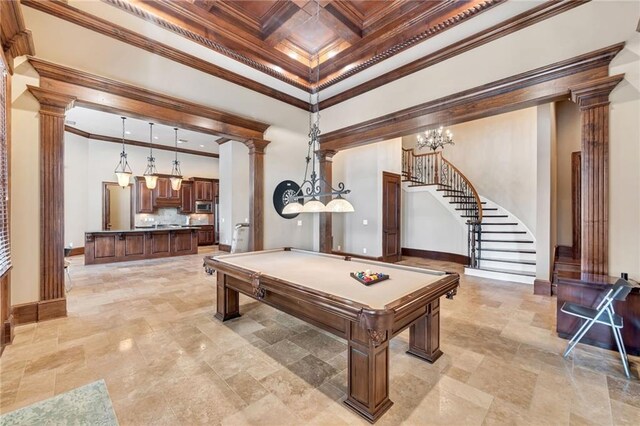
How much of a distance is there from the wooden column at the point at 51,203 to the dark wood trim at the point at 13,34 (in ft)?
1.38

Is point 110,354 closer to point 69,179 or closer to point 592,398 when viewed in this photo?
point 592,398

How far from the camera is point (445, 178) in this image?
8.73m

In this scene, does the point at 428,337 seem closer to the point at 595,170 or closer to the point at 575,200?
the point at 595,170

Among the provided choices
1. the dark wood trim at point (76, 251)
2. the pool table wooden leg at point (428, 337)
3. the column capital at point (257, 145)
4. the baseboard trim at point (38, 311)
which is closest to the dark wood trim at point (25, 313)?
the baseboard trim at point (38, 311)

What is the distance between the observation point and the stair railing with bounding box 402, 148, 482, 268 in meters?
7.43

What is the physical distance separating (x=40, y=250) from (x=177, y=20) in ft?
12.0

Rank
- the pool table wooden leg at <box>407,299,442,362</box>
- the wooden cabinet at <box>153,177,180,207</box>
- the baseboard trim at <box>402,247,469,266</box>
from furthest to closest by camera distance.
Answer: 1. the wooden cabinet at <box>153,177,180,207</box>
2. the baseboard trim at <box>402,247,469,266</box>
3. the pool table wooden leg at <box>407,299,442,362</box>

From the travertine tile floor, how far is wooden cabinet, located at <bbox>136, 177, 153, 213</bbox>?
6573 mm

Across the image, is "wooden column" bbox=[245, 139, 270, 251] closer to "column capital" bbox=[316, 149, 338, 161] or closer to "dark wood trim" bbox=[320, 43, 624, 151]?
"column capital" bbox=[316, 149, 338, 161]

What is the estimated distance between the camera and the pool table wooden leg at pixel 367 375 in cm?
192

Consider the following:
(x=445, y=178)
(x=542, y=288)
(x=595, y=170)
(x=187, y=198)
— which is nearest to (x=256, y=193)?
(x=595, y=170)

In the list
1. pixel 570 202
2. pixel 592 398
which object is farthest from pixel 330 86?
pixel 570 202

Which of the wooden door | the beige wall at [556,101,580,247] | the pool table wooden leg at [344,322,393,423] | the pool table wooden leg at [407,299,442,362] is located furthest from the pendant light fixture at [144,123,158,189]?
the beige wall at [556,101,580,247]

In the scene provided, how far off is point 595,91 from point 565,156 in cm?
423
